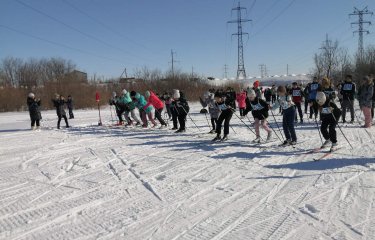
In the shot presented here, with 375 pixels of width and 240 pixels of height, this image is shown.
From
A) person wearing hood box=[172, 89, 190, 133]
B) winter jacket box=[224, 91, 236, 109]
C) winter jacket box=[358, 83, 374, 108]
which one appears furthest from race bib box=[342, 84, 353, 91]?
person wearing hood box=[172, 89, 190, 133]

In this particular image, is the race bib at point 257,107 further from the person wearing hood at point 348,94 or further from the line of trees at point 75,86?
the line of trees at point 75,86

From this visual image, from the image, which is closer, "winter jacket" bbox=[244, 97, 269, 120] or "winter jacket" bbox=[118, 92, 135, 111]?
"winter jacket" bbox=[244, 97, 269, 120]

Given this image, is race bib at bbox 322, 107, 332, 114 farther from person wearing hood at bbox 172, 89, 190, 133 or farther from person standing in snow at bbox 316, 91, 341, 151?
person wearing hood at bbox 172, 89, 190, 133

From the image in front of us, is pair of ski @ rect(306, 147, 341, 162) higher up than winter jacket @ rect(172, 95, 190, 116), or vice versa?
winter jacket @ rect(172, 95, 190, 116)

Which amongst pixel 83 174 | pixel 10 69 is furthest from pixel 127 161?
pixel 10 69

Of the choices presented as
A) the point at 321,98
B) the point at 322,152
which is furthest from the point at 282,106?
the point at 322,152

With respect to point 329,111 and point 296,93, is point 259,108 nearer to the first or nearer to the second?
point 329,111

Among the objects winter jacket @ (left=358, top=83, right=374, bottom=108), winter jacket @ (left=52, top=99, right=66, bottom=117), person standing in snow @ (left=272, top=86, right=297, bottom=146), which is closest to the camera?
person standing in snow @ (left=272, top=86, right=297, bottom=146)

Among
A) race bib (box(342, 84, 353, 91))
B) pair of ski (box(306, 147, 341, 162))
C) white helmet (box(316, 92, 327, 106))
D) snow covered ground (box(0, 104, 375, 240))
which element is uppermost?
race bib (box(342, 84, 353, 91))

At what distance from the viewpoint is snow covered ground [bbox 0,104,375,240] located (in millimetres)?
4090

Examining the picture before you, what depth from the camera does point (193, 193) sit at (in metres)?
5.41

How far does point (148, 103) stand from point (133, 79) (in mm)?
36549

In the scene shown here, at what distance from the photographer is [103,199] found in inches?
209

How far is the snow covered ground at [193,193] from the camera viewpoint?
4090 millimetres
